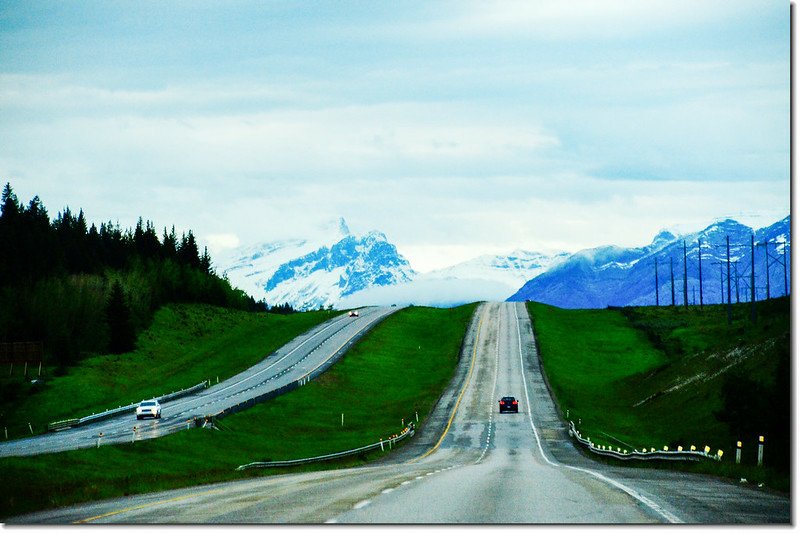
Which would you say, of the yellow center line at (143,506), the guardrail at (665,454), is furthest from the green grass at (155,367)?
the yellow center line at (143,506)

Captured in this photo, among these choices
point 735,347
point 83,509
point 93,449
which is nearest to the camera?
Result: point 83,509

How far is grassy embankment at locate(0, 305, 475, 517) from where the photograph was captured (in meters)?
37.7

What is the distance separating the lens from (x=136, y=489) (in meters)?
35.3

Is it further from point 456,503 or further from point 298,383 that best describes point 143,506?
point 298,383

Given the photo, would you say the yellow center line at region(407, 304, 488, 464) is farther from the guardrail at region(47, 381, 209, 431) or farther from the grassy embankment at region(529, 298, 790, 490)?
the guardrail at region(47, 381, 209, 431)

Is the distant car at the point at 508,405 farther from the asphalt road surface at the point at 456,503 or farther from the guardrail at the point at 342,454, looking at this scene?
the asphalt road surface at the point at 456,503

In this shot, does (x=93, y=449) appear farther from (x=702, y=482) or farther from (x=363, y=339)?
(x=363, y=339)

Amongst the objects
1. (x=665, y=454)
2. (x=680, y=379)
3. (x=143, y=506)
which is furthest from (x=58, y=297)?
(x=143, y=506)

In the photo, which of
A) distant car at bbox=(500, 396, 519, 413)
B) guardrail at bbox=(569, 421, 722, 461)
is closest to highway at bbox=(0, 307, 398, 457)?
distant car at bbox=(500, 396, 519, 413)

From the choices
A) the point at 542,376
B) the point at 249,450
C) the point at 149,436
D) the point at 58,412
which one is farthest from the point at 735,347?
the point at 58,412

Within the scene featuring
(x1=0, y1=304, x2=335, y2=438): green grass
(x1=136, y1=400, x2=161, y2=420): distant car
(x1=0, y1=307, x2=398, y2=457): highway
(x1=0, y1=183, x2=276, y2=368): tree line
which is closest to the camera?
(x1=0, y1=307, x2=398, y2=457): highway

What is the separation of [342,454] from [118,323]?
10153 cm

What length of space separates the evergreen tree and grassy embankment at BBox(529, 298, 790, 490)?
64950 mm

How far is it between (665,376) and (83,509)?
10621 centimetres
